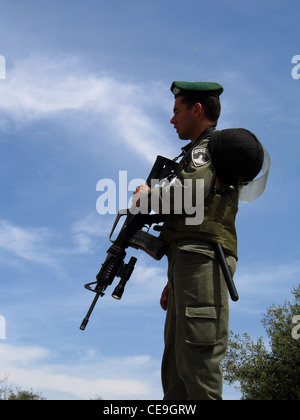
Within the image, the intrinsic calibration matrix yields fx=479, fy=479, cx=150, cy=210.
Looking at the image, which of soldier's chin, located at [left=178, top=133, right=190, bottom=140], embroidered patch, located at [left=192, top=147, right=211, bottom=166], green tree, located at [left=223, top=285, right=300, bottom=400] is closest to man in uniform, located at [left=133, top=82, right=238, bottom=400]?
embroidered patch, located at [left=192, top=147, right=211, bottom=166]

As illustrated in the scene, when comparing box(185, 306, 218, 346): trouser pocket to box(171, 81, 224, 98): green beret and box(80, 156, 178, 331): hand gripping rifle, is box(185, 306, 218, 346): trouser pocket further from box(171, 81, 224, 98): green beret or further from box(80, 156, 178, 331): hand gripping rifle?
box(171, 81, 224, 98): green beret

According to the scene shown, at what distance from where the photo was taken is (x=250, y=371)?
2516 centimetres

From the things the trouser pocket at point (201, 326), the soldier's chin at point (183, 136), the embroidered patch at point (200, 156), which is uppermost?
the soldier's chin at point (183, 136)

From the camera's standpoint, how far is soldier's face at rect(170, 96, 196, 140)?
4.61m

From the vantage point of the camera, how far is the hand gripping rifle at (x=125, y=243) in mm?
4590

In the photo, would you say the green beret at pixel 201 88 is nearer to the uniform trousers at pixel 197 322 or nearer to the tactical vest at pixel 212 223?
the tactical vest at pixel 212 223

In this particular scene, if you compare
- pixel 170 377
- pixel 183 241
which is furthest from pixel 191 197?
pixel 170 377

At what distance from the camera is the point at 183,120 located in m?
4.63

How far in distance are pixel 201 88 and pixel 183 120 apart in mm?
362

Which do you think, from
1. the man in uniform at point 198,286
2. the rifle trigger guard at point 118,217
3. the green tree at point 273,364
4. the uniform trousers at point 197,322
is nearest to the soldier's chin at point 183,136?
the man in uniform at point 198,286

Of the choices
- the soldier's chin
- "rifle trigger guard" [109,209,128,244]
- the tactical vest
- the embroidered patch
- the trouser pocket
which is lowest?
the trouser pocket

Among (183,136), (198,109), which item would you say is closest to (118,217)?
(183,136)

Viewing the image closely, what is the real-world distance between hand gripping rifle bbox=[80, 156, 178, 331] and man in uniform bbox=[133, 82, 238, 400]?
30cm

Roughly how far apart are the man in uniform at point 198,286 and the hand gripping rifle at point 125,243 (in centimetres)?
30
